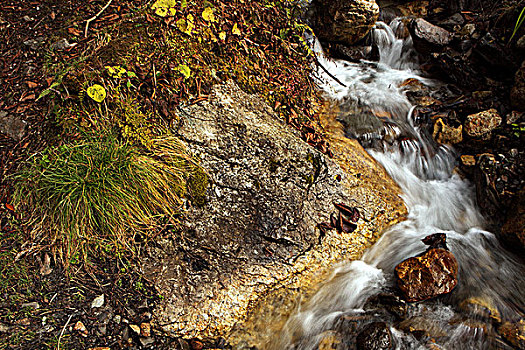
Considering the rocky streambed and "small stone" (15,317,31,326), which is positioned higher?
the rocky streambed

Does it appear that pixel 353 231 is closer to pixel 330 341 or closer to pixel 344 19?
pixel 330 341

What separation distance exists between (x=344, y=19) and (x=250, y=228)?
5.70 metres

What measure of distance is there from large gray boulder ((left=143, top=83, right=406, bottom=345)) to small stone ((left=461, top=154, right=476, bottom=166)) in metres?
1.91

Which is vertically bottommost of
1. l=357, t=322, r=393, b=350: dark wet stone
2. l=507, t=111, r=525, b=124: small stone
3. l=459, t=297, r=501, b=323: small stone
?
l=357, t=322, r=393, b=350: dark wet stone

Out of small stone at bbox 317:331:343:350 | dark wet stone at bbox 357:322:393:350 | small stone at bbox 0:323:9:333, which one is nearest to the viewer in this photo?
small stone at bbox 0:323:9:333

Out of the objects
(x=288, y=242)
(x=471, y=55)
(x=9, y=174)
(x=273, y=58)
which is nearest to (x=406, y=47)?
(x=471, y=55)

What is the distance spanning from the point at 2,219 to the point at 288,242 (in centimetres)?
287

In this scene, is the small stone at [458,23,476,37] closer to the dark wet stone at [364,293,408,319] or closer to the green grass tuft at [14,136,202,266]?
the dark wet stone at [364,293,408,319]

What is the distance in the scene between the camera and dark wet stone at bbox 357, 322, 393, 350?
3.01 metres

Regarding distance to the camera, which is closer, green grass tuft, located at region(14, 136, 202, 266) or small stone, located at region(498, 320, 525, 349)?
green grass tuft, located at region(14, 136, 202, 266)


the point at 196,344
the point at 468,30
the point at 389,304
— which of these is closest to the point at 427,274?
the point at 389,304

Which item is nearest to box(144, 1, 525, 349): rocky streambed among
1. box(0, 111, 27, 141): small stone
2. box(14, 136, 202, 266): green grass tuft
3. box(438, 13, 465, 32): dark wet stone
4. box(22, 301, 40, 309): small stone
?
box(14, 136, 202, 266): green grass tuft

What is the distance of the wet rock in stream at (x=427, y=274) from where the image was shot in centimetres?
342

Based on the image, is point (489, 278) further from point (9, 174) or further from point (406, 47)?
point (406, 47)
